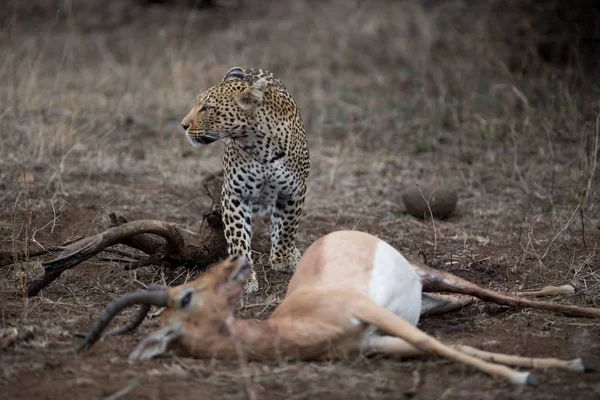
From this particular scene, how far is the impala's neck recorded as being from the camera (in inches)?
166

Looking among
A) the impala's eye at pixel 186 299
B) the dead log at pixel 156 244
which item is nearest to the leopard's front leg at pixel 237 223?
the dead log at pixel 156 244

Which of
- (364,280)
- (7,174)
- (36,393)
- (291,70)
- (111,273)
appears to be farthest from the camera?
(291,70)

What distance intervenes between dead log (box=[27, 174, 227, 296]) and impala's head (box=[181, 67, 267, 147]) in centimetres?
63

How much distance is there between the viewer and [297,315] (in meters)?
4.39

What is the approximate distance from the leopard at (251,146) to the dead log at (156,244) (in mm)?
194

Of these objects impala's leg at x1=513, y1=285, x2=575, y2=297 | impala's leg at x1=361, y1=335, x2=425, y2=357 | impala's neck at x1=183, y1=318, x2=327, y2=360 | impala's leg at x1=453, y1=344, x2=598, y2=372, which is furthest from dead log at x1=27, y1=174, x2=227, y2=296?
impala's leg at x1=453, y1=344, x2=598, y2=372

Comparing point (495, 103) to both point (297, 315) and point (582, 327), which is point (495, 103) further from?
point (297, 315)

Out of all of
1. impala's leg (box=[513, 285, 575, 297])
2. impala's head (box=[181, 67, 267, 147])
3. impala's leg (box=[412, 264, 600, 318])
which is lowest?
impala's leg (box=[513, 285, 575, 297])

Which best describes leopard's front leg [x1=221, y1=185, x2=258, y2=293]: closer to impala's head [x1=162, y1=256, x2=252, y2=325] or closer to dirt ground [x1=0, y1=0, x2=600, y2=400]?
dirt ground [x1=0, y1=0, x2=600, y2=400]

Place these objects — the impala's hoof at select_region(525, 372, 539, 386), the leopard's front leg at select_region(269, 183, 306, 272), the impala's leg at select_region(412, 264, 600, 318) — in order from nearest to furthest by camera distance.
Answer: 1. the impala's hoof at select_region(525, 372, 539, 386)
2. the impala's leg at select_region(412, 264, 600, 318)
3. the leopard's front leg at select_region(269, 183, 306, 272)

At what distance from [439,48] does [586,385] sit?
871cm

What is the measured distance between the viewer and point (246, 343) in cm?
423

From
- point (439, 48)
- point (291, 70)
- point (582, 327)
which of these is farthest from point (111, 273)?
point (439, 48)

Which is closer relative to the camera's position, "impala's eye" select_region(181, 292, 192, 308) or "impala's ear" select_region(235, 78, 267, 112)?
"impala's eye" select_region(181, 292, 192, 308)
